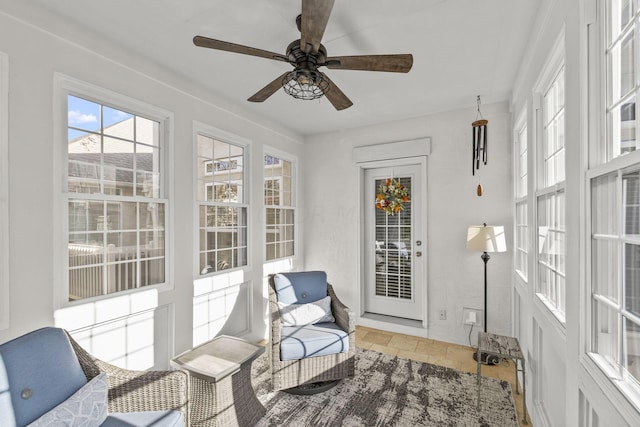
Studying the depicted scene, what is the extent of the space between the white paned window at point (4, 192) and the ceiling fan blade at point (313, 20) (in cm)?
168

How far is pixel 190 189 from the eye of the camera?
2.73 m

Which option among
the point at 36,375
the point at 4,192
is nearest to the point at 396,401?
the point at 36,375

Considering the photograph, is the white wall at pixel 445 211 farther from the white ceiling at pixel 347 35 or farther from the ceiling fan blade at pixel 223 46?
the ceiling fan blade at pixel 223 46

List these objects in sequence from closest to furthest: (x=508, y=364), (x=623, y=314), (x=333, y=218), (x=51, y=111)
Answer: (x=623, y=314)
(x=51, y=111)
(x=508, y=364)
(x=333, y=218)

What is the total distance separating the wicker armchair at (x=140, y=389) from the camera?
155 cm

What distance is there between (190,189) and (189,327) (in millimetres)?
1277

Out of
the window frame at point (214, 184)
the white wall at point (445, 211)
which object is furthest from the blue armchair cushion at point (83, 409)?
Result: the white wall at point (445, 211)

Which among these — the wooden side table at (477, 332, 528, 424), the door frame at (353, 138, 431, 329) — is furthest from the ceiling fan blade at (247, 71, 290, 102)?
the wooden side table at (477, 332, 528, 424)

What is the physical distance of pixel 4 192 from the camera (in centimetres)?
164

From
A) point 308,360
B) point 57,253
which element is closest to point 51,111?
point 57,253

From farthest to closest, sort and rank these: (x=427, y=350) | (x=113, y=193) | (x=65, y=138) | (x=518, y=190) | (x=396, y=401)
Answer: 1. (x=427, y=350)
2. (x=518, y=190)
3. (x=396, y=401)
4. (x=113, y=193)
5. (x=65, y=138)

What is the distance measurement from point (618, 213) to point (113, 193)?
9.41ft

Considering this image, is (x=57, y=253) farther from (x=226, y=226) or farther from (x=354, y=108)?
(x=354, y=108)

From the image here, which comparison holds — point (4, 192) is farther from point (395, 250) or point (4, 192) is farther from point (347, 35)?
point (395, 250)
